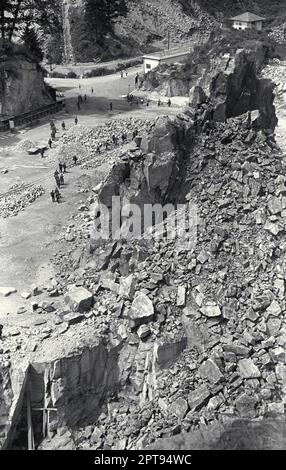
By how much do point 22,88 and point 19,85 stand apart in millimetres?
447

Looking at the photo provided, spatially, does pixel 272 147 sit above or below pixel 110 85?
below

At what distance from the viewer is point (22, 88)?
57406 mm

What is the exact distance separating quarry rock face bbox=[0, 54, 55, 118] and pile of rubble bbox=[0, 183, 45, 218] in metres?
16.8

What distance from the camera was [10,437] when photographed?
23.5 meters

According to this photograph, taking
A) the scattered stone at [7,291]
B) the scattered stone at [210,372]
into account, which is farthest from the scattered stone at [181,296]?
the scattered stone at [7,291]

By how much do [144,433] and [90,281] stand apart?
358 inches

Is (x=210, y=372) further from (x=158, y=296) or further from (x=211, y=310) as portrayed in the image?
(x=158, y=296)

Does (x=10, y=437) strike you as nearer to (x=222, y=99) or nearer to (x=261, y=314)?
(x=261, y=314)

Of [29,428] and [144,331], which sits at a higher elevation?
[144,331]

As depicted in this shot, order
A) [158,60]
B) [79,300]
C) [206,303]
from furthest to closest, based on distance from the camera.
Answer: [158,60]
[79,300]
[206,303]

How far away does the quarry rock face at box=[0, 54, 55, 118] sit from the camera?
56062 mm

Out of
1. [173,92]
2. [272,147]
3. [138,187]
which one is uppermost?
[173,92]

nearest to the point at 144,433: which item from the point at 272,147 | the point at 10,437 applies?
the point at 10,437

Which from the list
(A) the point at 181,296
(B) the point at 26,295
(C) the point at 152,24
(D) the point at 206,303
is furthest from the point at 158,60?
(D) the point at 206,303
